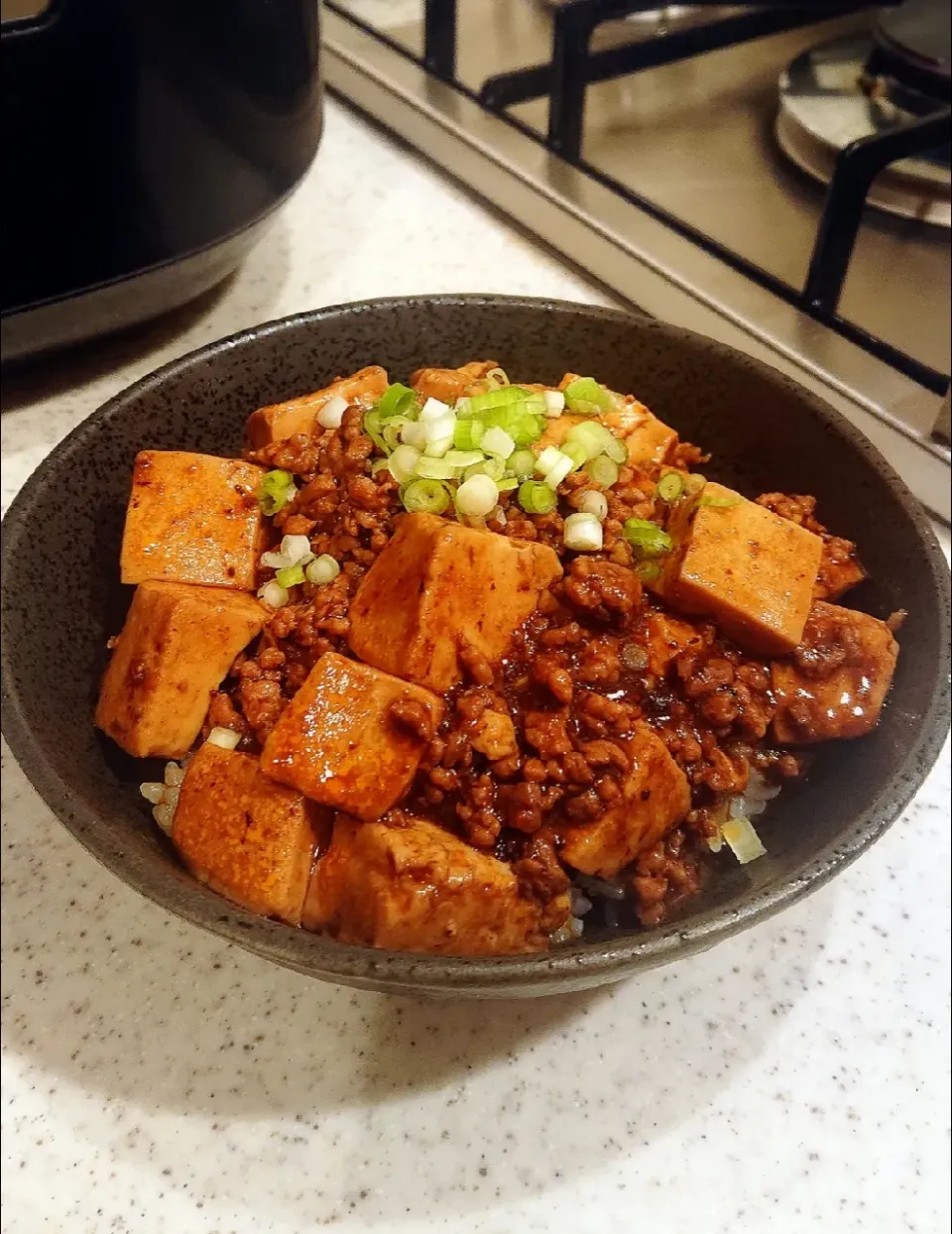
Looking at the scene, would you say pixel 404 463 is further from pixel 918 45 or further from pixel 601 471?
pixel 918 45

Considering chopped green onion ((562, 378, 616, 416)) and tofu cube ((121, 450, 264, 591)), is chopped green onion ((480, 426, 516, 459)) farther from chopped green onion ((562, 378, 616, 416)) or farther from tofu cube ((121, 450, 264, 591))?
tofu cube ((121, 450, 264, 591))

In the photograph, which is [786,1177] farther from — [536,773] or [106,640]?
[106,640]

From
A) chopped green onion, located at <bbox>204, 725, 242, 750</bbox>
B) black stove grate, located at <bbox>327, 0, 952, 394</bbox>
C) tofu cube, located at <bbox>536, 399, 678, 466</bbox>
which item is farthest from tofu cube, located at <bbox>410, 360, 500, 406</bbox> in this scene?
black stove grate, located at <bbox>327, 0, 952, 394</bbox>

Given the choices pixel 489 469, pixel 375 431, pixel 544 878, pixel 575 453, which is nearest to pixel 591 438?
pixel 575 453

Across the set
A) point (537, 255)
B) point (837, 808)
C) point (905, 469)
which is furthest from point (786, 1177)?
point (537, 255)

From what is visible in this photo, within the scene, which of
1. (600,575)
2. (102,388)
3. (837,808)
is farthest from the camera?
(102,388)
